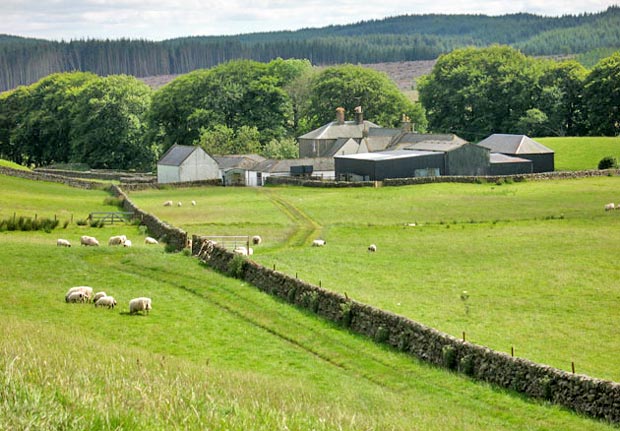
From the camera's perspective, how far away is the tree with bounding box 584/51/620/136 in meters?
106

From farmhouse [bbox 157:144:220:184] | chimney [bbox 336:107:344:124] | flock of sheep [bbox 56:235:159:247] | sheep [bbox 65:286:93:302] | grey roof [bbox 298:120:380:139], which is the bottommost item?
farmhouse [bbox 157:144:220:184]

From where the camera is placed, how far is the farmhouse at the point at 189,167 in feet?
300

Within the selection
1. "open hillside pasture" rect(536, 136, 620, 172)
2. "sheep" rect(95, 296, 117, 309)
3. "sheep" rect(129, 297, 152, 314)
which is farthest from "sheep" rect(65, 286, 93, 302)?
"open hillside pasture" rect(536, 136, 620, 172)

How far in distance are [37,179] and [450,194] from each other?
37.3 m

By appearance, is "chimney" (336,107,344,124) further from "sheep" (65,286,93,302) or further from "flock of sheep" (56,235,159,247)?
"sheep" (65,286,93,302)

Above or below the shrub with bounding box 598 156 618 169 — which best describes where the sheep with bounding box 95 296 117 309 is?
above

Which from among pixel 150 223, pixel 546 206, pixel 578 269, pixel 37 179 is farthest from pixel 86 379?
pixel 37 179

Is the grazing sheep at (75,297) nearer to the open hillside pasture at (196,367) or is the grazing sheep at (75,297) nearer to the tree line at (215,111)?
the open hillside pasture at (196,367)

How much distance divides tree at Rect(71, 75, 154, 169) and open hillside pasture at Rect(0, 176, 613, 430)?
82.4m

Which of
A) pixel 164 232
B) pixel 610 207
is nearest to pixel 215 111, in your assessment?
pixel 610 207

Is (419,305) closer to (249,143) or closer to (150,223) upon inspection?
(150,223)

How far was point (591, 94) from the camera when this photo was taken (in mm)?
108625

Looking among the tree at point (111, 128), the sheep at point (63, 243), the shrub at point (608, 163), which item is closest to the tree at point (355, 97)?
the tree at point (111, 128)

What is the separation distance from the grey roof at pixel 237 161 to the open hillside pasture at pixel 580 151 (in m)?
29.2
